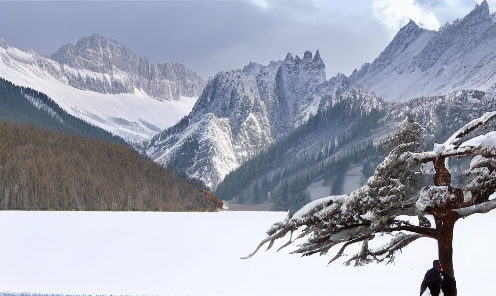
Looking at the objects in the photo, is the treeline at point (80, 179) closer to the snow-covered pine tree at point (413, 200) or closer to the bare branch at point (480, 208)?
the snow-covered pine tree at point (413, 200)

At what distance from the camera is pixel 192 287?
2359 cm

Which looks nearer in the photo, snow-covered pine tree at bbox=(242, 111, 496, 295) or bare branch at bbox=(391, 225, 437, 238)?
snow-covered pine tree at bbox=(242, 111, 496, 295)

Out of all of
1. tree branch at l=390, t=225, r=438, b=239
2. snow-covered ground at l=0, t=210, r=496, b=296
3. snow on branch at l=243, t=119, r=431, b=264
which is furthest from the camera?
snow-covered ground at l=0, t=210, r=496, b=296

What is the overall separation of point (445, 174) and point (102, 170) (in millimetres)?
129668

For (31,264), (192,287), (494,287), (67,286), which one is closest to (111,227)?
(31,264)

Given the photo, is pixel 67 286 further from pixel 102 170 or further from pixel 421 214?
pixel 102 170

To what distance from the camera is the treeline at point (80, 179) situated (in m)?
114

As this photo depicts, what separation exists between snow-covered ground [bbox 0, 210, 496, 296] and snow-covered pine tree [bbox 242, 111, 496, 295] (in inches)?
144

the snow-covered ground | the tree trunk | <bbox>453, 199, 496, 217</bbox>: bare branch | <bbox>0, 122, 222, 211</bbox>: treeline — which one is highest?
<bbox>0, 122, 222, 211</bbox>: treeline

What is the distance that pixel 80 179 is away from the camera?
422ft

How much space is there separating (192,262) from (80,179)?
107 metres

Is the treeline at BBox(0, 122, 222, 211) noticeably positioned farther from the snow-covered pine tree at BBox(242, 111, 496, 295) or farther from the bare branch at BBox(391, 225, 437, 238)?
the bare branch at BBox(391, 225, 437, 238)

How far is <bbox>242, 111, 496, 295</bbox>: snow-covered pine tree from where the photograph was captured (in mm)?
14008

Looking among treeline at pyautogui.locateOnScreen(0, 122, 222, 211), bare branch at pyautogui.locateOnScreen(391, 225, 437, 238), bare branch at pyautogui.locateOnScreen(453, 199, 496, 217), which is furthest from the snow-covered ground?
treeline at pyautogui.locateOnScreen(0, 122, 222, 211)
